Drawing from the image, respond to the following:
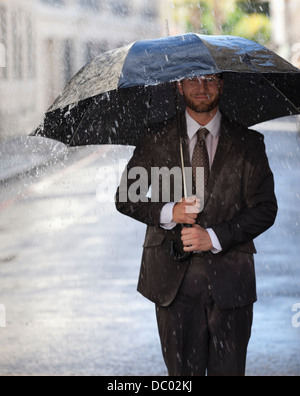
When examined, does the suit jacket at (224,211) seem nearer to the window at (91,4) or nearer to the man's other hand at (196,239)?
the man's other hand at (196,239)

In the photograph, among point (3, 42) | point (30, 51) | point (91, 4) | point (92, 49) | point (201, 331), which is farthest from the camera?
point (91, 4)

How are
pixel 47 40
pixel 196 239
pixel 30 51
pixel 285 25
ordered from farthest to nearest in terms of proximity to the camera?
1. pixel 285 25
2. pixel 47 40
3. pixel 30 51
4. pixel 196 239

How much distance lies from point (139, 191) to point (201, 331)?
73cm

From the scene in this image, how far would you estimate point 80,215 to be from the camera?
14.2 metres

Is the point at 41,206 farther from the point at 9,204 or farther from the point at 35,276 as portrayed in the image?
the point at 35,276

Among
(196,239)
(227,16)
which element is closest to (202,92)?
(196,239)

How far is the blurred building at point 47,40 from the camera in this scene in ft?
137

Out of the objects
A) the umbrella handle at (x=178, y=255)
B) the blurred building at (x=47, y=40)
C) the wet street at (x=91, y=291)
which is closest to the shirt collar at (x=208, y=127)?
the umbrella handle at (x=178, y=255)

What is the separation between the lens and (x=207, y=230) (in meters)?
4.20

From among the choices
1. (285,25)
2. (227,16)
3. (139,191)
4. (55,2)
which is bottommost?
(139,191)

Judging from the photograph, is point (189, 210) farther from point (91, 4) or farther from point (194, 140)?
point (91, 4)

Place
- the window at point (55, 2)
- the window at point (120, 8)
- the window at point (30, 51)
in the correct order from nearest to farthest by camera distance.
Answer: the window at point (30, 51)
the window at point (55, 2)
the window at point (120, 8)

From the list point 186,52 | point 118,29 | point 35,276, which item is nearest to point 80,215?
point 35,276

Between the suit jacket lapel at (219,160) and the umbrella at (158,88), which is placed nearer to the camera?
the umbrella at (158,88)
